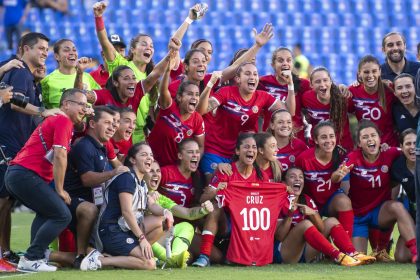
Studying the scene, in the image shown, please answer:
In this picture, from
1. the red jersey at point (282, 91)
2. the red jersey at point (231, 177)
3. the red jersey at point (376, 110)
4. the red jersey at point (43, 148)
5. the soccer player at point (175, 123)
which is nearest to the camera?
the red jersey at point (43, 148)

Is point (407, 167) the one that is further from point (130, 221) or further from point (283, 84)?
point (130, 221)

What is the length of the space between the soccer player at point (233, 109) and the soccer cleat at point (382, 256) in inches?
64.2

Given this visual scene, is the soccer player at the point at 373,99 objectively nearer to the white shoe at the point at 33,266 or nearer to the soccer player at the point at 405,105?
the soccer player at the point at 405,105

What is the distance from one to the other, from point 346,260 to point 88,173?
2.45m

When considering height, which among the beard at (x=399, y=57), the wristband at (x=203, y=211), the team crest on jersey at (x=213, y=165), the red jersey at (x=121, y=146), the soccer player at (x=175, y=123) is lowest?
the wristband at (x=203, y=211)

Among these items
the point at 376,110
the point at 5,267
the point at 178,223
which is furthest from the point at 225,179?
the point at 5,267

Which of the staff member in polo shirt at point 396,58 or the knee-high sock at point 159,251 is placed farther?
the staff member in polo shirt at point 396,58

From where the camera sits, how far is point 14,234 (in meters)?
12.2

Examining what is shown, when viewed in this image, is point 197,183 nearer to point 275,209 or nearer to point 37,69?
point 275,209

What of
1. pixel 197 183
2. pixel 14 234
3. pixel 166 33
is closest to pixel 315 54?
pixel 166 33

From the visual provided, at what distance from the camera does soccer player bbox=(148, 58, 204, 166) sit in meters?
9.74

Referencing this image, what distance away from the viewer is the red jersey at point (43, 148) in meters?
8.61

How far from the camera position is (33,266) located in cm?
851

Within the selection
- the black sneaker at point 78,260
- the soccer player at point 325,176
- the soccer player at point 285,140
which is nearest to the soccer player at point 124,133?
the black sneaker at point 78,260
